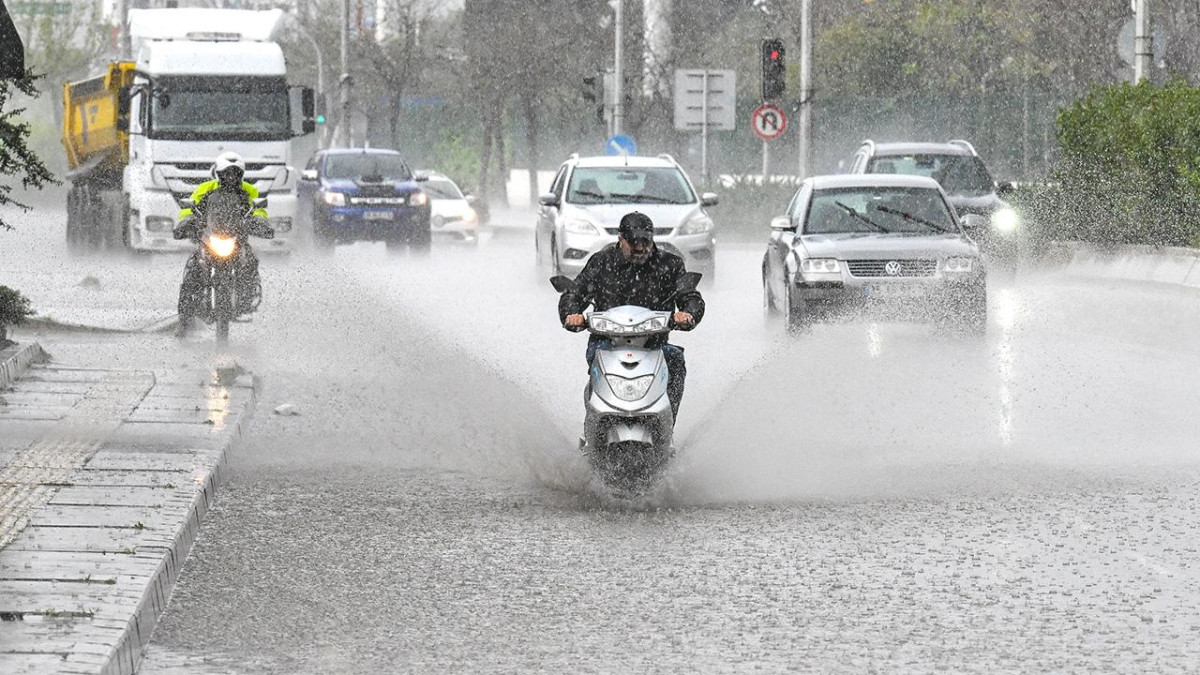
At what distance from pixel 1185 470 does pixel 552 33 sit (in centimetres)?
5421

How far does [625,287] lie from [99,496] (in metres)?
2.55

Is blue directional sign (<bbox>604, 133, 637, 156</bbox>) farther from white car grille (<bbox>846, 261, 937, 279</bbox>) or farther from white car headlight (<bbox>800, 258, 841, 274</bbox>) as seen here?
white car grille (<bbox>846, 261, 937, 279</bbox>)

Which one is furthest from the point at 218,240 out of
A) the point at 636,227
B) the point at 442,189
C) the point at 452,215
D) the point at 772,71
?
the point at 772,71

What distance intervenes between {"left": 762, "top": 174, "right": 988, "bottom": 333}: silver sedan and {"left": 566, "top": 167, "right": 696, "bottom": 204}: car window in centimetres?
768

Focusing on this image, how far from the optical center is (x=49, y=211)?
63.3 m

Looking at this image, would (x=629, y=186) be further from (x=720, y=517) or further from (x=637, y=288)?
(x=720, y=517)

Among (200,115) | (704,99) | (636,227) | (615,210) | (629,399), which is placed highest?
(704,99)

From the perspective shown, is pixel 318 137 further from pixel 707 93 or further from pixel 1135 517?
pixel 1135 517

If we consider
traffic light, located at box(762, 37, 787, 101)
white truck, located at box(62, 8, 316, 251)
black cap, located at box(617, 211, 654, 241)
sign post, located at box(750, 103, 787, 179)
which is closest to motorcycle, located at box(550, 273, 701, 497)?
black cap, located at box(617, 211, 654, 241)

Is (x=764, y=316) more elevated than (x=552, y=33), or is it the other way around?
(x=552, y=33)

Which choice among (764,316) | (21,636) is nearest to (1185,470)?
(21,636)

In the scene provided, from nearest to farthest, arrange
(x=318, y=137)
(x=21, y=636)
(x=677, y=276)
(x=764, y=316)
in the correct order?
(x=21, y=636), (x=677, y=276), (x=764, y=316), (x=318, y=137)

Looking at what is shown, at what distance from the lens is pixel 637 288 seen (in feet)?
36.7

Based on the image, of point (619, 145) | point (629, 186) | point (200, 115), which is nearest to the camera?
point (629, 186)
